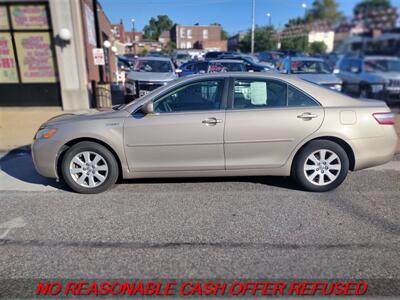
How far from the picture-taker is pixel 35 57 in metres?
10.1

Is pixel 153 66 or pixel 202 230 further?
pixel 153 66

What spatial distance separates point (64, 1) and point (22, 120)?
401cm

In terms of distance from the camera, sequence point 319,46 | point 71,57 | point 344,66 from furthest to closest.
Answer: point 344,66 < point 71,57 < point 319,46

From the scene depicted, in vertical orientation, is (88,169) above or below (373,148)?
below

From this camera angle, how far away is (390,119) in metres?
→ 3.90

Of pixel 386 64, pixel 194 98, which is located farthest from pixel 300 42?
pixel 194 98

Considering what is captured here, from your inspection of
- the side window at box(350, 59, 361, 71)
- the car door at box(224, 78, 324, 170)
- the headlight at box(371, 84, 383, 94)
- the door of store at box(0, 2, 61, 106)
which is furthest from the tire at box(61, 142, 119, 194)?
the headlight at box(371, 84, 383, 94)

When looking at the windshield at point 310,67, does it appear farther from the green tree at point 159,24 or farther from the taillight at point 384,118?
the taillight at point 384,118

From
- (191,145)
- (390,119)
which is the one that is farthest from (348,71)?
(191,145)

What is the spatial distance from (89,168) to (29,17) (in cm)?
848

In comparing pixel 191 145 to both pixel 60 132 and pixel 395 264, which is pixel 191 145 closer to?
pixel 60 132

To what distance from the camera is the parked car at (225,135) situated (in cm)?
376

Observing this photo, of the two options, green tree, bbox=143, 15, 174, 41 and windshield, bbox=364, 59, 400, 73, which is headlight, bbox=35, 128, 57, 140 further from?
green tree, bbox=143, 15, 174, 41

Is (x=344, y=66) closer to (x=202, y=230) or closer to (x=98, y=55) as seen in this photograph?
(x=98, y=55)
